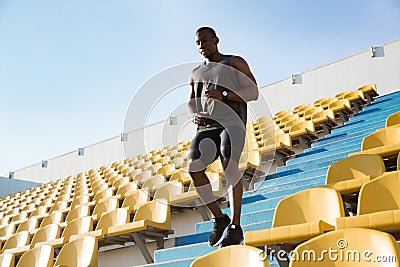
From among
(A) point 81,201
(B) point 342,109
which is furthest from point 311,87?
(A) point 81,201

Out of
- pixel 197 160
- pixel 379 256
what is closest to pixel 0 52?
pixel 197 160

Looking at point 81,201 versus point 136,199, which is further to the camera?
point 81,201

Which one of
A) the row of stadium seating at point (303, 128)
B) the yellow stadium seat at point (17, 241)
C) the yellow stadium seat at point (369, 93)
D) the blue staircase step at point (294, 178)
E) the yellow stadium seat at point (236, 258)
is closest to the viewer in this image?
the yellow stadium seat at point (236, 258)

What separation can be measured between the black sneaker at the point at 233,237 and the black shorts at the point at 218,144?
0.28 metres

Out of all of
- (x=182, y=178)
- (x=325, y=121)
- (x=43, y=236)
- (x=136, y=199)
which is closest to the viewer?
(x=43, y=236)

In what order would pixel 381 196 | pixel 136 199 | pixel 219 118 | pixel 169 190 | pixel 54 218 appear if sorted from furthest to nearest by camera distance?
pixel 54 218 → pixel 136 199 → pixel 169 190 → pixel 219 118 → pixel 381 196

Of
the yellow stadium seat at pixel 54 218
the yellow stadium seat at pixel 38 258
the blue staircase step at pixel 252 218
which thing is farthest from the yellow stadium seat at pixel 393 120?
the yellow stadium seat at pixel 54 218

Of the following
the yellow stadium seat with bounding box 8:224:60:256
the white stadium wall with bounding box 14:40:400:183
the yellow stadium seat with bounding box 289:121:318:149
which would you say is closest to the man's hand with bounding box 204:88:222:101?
the yellow stadium seat with bounding box 8:224:60:256

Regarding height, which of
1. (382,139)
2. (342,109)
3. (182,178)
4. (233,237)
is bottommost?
(233,237)

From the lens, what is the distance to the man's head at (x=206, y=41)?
1.94 meters

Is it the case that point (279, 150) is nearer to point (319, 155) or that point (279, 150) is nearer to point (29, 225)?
point (319, 155)

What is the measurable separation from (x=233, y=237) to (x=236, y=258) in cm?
43

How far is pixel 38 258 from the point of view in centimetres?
254

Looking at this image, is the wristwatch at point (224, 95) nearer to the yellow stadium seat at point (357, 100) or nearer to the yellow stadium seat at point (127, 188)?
the yellow stadium seat at point (127, 188)
